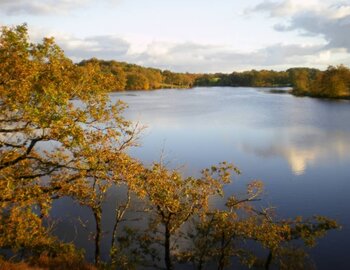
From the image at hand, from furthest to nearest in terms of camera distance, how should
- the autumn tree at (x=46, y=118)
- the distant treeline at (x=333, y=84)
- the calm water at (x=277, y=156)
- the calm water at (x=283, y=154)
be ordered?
the distant treeline at (x=333, y=84)
the calm water at (x=283, y=154)
the calm water at (x=277, y=156)
the autumn tree at (x=46, y=118)

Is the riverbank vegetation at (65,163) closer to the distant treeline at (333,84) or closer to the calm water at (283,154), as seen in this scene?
the calm water at (283,154)

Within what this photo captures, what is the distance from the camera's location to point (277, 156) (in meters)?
45.0

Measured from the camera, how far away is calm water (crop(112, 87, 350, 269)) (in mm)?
28547

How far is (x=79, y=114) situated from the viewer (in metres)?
14.5

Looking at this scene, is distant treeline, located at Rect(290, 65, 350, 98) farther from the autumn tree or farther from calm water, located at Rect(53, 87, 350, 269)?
the autumn tree

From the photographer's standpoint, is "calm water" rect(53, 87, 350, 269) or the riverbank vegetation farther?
"calm water" rect(53, 87, 350, 269)

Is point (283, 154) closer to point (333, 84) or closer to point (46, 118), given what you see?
point (46, 118)

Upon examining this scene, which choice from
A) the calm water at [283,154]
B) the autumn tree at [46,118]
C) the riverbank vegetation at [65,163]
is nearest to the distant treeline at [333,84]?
the calm water at [283,154]

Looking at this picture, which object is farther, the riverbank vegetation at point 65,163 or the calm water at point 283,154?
the calm water at point 283,154

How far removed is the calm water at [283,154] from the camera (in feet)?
93.7

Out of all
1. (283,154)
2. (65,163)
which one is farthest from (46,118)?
(283,154)

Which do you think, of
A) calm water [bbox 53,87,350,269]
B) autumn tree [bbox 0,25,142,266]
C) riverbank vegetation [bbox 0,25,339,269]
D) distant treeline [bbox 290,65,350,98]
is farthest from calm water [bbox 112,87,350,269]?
distant treeline [bbox 290,65,350,98]

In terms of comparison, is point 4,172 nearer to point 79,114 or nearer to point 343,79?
point 79,114

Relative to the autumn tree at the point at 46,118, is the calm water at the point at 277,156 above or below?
below
